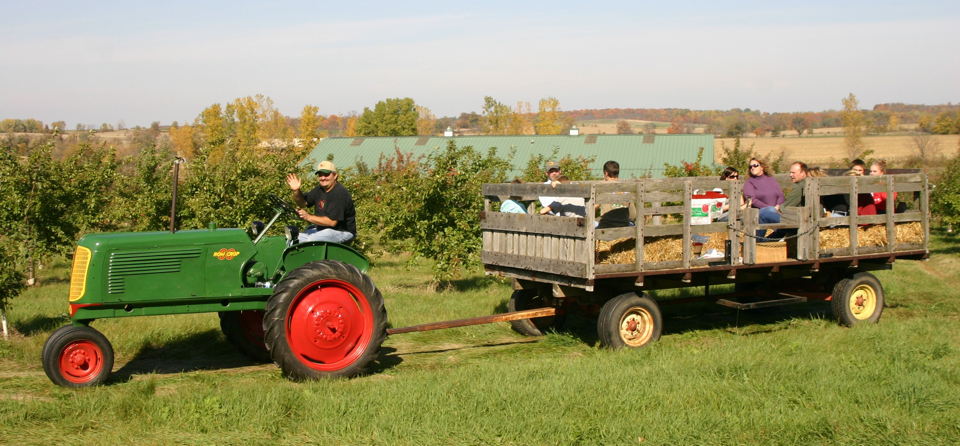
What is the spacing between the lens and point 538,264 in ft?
31.3

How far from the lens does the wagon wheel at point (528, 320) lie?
10680mm

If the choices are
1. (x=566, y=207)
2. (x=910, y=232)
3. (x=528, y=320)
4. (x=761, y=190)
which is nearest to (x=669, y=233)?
(x=566, y=207)

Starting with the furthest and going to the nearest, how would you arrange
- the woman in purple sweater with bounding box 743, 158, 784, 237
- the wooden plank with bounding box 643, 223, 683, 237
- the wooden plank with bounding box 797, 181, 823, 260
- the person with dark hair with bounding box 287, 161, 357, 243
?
the woman in purple sweater with bounding box 743, 158, 784, 237 → the wooden plank with bounding box 797, 181, 823, 260 → the wooden plank with bounding box 643, 223, 683, 237 → the person with dark hair with bounding box 287, 161, 357, 243

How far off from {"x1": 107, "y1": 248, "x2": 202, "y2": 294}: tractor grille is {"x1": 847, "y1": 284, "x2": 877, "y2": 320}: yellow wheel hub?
26.5ft

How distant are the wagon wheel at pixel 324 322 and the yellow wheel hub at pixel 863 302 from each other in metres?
6.41

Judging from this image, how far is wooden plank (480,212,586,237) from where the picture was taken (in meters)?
8.98

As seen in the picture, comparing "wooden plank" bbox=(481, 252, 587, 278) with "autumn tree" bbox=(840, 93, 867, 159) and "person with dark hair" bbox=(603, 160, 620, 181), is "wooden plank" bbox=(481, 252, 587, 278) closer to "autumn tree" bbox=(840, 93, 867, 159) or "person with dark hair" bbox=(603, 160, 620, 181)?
"person with dark hair" bbox=(603, 160, 620, 181)

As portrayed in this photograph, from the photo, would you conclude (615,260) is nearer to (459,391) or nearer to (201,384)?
(459,391)

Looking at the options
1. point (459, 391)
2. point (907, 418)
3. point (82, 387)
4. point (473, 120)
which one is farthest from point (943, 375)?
point (473, 120)

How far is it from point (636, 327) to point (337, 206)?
11.4ft

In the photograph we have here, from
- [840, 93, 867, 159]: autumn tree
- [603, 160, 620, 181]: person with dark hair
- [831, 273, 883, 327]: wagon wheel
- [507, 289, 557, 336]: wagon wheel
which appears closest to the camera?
[603, 160, 620, 181]: person with dark hair

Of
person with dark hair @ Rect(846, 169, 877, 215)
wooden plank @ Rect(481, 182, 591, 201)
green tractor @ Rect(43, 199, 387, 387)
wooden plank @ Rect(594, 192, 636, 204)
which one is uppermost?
wooden plank @ Rect(481, 182, 591, 201)

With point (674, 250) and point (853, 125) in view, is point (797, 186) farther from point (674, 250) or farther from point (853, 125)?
point (853, 125)

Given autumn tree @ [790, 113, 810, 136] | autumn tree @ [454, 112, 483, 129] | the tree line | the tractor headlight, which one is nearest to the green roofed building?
the tree line
